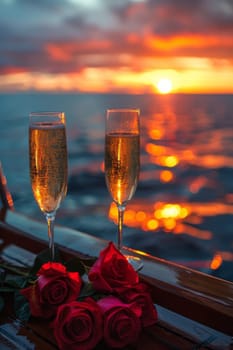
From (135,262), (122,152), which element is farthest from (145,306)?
(122,152)

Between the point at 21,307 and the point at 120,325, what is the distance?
0.90 ft

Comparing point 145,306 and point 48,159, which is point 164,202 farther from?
point 145,306

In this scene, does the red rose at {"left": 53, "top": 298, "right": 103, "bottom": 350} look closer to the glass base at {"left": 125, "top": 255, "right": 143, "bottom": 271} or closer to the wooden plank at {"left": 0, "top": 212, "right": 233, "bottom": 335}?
the wooden plank at {"left": 0, "top": 212, "right": 233, "bottom": 335}

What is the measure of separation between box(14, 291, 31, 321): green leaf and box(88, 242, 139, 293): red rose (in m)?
0.17

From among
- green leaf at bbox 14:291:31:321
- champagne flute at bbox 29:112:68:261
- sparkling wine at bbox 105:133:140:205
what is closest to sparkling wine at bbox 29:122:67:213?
champagne flute at bbox 29:112:68:261

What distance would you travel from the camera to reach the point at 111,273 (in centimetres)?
106

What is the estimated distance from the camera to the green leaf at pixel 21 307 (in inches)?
41.6

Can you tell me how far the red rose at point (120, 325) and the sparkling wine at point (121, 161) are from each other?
0.43 metres

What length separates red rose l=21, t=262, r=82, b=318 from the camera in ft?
3.43

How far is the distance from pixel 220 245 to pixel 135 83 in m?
15.6

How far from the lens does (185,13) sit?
6.92m

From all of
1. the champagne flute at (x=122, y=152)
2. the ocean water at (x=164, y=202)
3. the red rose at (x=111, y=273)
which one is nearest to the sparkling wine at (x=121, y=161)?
the champagne flute at (x=122, y=152)

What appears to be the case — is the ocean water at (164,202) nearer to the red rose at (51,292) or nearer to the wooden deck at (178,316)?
the wooden deck at (178,316)

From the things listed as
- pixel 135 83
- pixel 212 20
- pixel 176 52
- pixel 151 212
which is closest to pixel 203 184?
pixel 151 212
